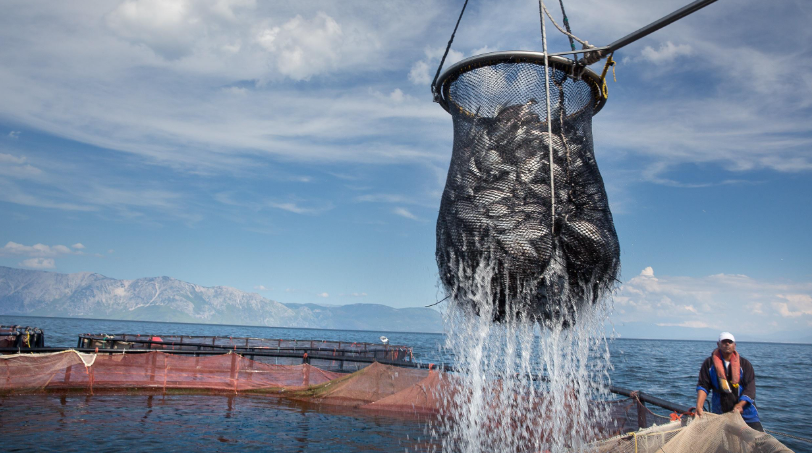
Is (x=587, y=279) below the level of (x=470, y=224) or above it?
below

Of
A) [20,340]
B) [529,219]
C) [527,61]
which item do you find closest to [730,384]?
[529,219]

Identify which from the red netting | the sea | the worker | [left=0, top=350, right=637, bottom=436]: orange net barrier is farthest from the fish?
the red netting

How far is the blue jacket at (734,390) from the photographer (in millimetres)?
5062

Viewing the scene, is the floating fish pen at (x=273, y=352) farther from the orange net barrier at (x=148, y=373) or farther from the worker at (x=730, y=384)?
the worker at (x=730, y=384)

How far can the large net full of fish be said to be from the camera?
134 inches

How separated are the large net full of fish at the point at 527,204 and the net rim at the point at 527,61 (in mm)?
46

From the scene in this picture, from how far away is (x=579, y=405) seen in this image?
8.89m

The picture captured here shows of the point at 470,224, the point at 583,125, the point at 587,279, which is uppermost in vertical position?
the point at 583,125

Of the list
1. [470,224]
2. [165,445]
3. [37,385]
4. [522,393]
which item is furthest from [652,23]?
[37,385]

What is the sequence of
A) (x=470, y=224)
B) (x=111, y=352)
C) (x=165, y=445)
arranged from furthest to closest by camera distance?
1. (x=111, y=352)
2. (x=165, y=445)
3. (x=470, y=224)

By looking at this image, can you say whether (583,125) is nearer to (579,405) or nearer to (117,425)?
(579,405)

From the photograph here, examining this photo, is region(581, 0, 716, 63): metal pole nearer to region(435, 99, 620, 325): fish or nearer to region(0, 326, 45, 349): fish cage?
region(435, 99, 620, 325): fish

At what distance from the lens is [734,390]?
5.14 metres

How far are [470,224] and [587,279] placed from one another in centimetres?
92
